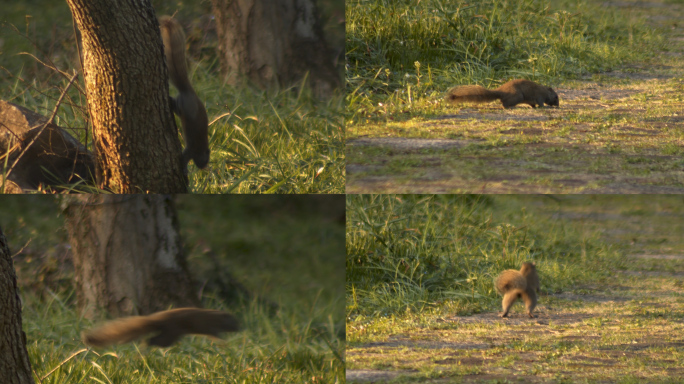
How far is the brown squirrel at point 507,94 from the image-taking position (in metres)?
5.50

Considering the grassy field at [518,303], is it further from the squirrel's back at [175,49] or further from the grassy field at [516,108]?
the squirrel's back at [175,49]

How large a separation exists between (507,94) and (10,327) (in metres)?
3.87

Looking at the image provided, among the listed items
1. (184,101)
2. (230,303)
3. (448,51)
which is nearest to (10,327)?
(184,101)

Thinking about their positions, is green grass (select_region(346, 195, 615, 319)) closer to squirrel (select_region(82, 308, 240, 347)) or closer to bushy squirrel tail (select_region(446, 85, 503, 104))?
bushy squirrel tail (select_region(446, 85, 503, 104))

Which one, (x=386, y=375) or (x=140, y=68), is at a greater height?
(x=140, y=68)

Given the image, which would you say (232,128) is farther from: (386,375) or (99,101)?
(386,375)

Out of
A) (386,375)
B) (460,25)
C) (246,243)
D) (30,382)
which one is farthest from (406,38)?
(30,382)

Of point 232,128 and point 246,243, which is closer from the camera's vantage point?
point 232,128

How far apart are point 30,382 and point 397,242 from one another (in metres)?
2.62

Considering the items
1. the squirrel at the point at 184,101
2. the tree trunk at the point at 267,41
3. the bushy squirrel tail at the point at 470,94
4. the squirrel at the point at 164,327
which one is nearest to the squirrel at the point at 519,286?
the bushy squirrel tail at the point at 470,94

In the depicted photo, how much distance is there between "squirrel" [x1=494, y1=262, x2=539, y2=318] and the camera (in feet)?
15.4

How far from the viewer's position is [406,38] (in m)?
6.24

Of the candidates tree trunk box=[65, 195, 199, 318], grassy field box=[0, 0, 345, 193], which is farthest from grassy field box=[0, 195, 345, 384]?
grassy field box=[0, 0, 345, 193]

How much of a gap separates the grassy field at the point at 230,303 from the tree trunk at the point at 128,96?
797 millimetres
